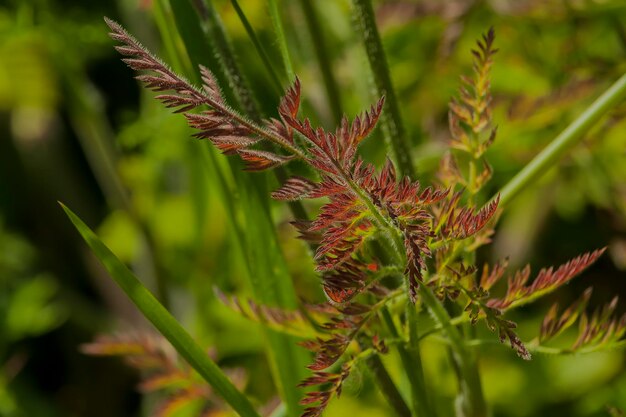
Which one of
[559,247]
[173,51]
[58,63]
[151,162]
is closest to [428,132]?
[559,247]

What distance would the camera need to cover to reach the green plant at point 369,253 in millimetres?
515

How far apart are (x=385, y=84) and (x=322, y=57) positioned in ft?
0.79

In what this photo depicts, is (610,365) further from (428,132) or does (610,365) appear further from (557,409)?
(428,132)

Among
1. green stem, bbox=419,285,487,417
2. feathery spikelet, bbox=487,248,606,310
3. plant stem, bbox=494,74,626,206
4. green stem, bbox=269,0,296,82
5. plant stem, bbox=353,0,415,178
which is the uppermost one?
green stem, bbox=269,0,296,82

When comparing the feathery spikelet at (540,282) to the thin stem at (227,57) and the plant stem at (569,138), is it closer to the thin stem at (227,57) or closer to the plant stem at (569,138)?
the plant stem at (569,138)

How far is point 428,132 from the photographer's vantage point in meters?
1.49

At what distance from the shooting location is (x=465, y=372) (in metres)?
0.68

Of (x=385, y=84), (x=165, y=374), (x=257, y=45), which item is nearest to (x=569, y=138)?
(x=385, y=84)

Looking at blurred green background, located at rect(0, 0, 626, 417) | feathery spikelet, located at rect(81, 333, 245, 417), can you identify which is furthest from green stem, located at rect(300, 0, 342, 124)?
feathery spikelet, located at rect(81, 333, 245, 417)

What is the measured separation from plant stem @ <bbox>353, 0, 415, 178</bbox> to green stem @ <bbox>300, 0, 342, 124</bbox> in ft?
0.56

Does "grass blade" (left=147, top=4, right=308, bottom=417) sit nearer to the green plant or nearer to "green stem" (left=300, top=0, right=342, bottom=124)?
the green plant

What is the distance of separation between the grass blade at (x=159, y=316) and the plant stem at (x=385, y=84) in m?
0.24

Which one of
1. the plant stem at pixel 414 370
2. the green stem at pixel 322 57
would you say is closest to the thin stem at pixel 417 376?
the plant stem at pixel 414 370

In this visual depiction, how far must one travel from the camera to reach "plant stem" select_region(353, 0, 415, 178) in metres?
0.72
